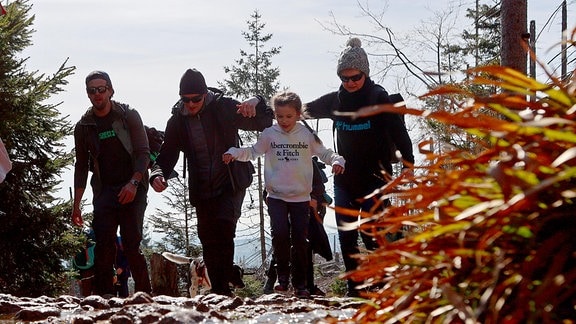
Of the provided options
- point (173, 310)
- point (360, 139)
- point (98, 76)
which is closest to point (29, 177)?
point (98, 76)

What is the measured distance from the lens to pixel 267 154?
8.98 meters

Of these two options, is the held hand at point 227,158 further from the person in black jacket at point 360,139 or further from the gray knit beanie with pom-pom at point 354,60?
the gray knit beanie with pom-pom at point 354,60

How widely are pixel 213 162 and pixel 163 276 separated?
3.33m

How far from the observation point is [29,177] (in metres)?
16.0

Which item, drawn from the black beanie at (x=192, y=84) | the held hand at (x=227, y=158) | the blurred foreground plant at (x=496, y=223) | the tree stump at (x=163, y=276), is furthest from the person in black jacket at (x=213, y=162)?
the blurred foreground plant at (x=496, y=223)

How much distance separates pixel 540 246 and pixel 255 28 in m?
59.7

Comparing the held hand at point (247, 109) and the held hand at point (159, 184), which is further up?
the held hand at point (247, 109)

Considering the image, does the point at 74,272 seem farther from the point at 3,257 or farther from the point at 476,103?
the point at 476,103

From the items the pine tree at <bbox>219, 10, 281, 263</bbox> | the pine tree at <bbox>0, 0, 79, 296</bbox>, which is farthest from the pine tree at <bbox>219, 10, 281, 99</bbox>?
the pine tree at <bbox>0, 0, 79, 296</bbox>

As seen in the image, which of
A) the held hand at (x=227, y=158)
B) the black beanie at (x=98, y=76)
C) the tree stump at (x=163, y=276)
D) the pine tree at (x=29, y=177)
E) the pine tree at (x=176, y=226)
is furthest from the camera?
the pine tree at (x=176, y=226)

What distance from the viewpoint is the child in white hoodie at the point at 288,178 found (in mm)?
8750

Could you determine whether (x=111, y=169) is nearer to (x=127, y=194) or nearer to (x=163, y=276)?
(x=127, y=194)

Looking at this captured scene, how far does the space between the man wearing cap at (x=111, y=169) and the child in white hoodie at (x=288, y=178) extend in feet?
4.06

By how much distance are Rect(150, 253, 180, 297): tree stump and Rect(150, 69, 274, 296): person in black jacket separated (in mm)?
2788
